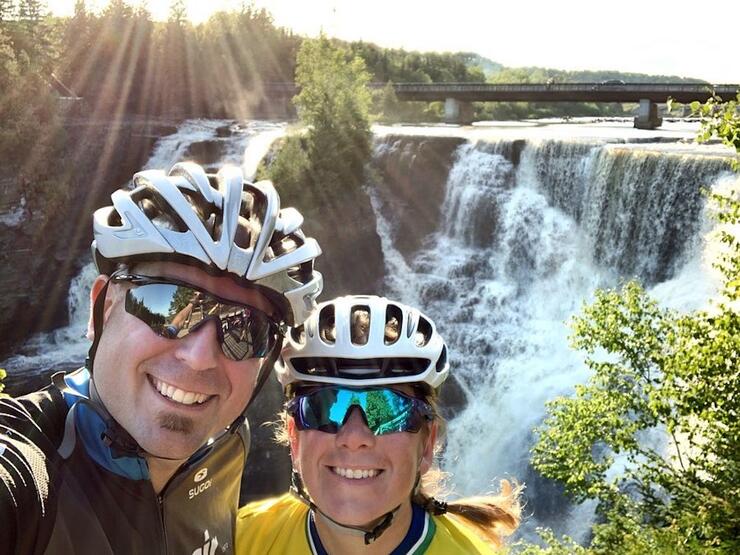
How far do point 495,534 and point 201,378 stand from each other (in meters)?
1.49

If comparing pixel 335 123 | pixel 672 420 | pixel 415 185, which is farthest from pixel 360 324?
pixel 415 185

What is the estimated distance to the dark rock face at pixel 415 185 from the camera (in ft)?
75.7

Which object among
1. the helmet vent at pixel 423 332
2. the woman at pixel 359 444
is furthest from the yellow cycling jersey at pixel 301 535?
the helmet vent at pixel 423 332

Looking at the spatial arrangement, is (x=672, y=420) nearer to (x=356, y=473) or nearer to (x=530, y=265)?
(x=356, y=473)

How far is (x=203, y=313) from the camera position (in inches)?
81.7

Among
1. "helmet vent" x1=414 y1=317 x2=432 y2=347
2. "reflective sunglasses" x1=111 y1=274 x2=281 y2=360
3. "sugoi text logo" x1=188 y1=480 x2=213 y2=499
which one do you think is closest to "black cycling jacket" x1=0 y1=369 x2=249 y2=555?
"sugoi text logo" x1=188 y1=480 x2=213 y2=499

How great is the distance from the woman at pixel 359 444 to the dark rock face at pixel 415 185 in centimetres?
1990

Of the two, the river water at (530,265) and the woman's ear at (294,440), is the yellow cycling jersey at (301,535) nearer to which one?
the woman's ear at (294,440)

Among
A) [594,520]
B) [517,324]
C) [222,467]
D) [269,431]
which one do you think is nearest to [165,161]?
[269,431]

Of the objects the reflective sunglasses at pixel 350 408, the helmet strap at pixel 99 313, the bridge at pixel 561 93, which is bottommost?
the reflective sunglasses at pixel 350 408

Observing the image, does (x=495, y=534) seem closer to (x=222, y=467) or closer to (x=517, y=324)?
(x=222, y=467)

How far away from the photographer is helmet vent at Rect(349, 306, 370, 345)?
2564mm

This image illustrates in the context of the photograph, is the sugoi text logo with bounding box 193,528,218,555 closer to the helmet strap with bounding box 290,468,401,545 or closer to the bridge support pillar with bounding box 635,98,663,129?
the helmet strap with bounding box 290,468,401,545

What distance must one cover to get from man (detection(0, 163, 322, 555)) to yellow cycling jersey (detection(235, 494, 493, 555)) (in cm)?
15
